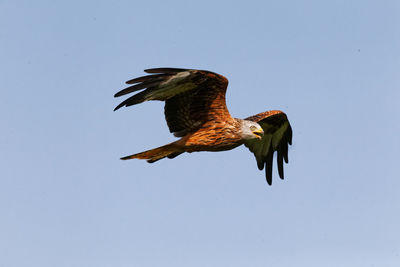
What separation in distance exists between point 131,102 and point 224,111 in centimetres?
215

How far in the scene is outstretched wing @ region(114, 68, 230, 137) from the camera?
40.2ft

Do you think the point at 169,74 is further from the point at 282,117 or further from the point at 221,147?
the point at 282,117

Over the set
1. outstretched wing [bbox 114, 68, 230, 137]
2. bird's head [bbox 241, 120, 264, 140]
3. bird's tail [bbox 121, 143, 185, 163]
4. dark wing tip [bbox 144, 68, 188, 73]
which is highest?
dark wing tip [bbox 144, 68, 188, 73]

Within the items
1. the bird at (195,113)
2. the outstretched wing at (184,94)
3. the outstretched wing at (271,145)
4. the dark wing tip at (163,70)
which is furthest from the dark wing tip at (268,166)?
the dark wing tip at (163,70)

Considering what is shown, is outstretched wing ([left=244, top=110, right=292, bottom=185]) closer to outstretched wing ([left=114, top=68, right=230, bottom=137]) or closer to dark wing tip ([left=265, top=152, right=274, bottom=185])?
dark wing tip ([left=265, top=152, right=274, bottom=185])

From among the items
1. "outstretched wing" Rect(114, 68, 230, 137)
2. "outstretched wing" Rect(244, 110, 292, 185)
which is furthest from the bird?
"outstretched wing" Rect(244, 110, 292, 185)

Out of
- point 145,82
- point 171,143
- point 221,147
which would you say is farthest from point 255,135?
point 145,82

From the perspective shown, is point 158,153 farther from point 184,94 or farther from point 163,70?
point 163,70

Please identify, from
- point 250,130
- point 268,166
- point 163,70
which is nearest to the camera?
point 163,70

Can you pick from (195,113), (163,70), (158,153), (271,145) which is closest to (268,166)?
(271,145)

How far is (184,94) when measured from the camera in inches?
514

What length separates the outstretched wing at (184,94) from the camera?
12.2m

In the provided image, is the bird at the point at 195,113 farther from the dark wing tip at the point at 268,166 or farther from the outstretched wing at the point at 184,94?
the dark wing tip at the point at 268,166

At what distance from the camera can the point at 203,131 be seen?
43.3 ft
